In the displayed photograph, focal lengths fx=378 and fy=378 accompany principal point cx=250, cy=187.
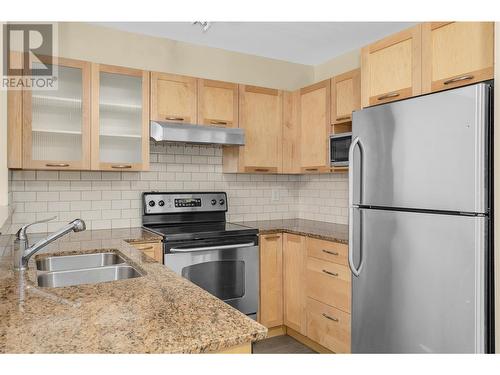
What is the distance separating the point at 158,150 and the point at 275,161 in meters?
1.08

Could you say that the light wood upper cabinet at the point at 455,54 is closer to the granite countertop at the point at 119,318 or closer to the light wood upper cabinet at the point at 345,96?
the light wood upper cabinet at the point at 345,96

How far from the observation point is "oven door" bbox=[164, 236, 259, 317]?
278 centimetres

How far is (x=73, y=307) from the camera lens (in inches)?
47.9

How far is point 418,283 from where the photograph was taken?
2039 millimetres

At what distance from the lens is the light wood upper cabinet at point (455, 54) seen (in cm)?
187

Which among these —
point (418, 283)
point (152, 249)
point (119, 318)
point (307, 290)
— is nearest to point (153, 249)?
point (152, 249)

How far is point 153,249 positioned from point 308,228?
1331 mm

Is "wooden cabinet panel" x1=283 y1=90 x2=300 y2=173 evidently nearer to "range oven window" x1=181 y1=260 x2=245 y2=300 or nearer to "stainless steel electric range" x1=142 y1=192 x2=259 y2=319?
"stainless steel electric range" x1=142 y1=192 x2=259 y2=319

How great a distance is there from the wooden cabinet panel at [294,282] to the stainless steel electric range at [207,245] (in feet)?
0.95

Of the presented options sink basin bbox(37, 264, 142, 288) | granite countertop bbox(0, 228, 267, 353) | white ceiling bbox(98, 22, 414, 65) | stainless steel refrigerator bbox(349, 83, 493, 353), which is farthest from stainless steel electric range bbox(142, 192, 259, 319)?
white ceiling bbox(98, 22, 414, 65)

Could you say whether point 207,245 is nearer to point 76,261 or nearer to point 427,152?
point 76,261

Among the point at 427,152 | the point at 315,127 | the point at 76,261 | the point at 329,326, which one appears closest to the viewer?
the point at 427,152

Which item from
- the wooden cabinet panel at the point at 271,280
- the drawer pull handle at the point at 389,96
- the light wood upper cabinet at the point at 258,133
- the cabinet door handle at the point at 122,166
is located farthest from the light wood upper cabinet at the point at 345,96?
the cabinet door handle at the point at 122,166

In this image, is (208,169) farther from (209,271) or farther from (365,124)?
(365,124)
